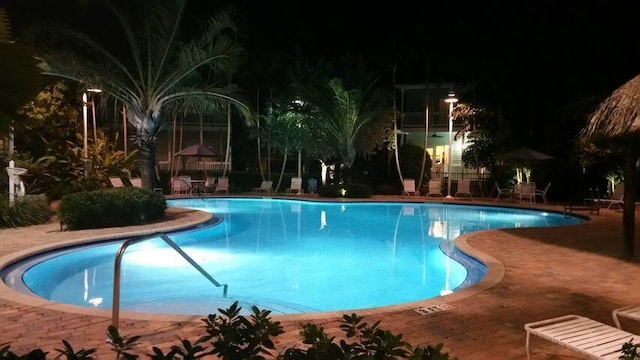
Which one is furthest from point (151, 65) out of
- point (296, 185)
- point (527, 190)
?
point (527, 190)

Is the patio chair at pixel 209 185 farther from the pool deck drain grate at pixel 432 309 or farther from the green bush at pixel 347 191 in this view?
the pool deck drain grate at pixel 432 309

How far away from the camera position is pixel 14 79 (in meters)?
2.46

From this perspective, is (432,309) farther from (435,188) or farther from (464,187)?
(464,187)

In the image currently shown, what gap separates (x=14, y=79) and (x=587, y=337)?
380 centimetres

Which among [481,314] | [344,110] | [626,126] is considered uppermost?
[344,110]

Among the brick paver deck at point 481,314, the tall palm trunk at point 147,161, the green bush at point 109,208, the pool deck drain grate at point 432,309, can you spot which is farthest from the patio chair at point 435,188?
the pool deck drain grate at point 432,309

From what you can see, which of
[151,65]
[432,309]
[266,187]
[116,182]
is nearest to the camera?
[432,309]

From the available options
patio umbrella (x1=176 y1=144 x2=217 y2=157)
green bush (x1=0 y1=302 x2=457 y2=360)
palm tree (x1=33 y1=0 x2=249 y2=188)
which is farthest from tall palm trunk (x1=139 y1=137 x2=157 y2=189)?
green bush (x1=0 y1=302 x2=457 y2=360)

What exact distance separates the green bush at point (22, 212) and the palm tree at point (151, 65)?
2832 millimetres

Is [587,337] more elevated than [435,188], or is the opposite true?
[435,188]

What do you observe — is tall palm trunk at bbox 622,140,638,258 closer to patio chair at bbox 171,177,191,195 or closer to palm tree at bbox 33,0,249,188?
palm tree at bbox 33,0,249,188

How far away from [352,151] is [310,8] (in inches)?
586

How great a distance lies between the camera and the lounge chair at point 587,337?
3287 millimetres

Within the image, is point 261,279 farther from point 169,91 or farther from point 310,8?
point 310,8
